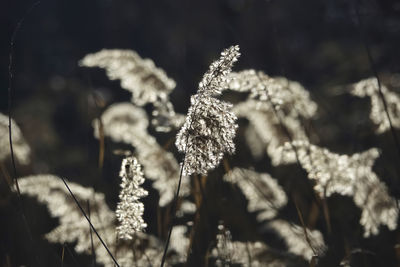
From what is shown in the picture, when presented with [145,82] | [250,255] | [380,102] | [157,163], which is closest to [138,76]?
[145,82]

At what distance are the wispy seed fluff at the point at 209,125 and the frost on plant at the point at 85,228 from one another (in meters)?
0.63

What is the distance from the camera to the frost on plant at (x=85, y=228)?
1.49 metres

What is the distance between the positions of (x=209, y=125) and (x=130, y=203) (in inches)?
11.8

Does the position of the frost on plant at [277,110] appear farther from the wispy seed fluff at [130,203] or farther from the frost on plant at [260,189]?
the wispy seed fluff at [130,203]

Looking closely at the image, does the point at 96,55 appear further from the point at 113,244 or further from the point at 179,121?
the point at 113,244

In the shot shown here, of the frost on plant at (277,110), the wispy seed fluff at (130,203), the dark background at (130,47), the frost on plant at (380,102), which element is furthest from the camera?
the dark background at (130,47)

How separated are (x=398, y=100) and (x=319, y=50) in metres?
6.05

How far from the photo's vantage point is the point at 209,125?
3.10ft

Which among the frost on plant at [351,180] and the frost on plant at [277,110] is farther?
the frost on plant at [277,110]

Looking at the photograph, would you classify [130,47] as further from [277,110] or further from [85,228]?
[85,228]

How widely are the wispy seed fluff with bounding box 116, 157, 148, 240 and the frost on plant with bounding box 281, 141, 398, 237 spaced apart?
609 mm

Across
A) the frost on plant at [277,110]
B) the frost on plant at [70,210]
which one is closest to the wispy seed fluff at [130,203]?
the frost on plant at [70,210]

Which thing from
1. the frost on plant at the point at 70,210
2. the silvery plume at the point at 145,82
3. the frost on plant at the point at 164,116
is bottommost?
the frost on plant at the point at 70,210

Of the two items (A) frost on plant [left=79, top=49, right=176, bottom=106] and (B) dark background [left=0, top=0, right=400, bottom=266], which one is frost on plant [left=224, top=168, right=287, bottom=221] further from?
(B) dark background [left=0, top=0, right=400, bottom=266]
